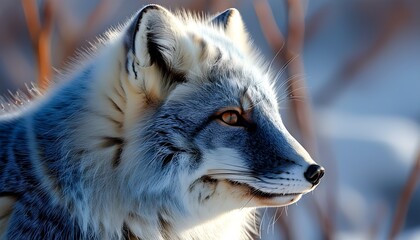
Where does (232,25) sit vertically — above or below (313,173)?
above

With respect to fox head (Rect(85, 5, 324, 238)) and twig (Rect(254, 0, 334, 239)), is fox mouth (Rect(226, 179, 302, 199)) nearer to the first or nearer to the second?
fox head (Rect(85, 5, 324, 238))

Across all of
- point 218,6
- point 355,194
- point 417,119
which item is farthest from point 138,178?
point 417,119

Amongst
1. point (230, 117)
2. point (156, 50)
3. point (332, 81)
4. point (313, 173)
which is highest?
point (156, 50)

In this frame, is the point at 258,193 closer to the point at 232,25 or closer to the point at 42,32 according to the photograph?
the point at 232,25

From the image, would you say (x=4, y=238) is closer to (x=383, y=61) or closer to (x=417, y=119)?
(x=417, y=119)

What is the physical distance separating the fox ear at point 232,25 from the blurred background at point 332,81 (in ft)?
0.61

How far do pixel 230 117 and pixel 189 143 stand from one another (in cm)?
14

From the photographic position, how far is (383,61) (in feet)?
28.9

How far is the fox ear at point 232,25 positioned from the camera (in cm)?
256

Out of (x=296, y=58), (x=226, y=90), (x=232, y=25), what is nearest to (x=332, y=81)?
(x=296, y=58)

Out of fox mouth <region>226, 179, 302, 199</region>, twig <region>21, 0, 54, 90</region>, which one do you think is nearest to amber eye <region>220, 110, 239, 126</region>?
fox mouth <region>226, 179, 302, 199</region>

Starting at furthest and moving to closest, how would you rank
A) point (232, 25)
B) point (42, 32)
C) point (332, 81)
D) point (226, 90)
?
point (332, 81), point (42, 32), point (232, 25), point (226, 90)

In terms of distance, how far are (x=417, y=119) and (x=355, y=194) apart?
6.50 feet

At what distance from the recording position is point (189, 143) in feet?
6.66
